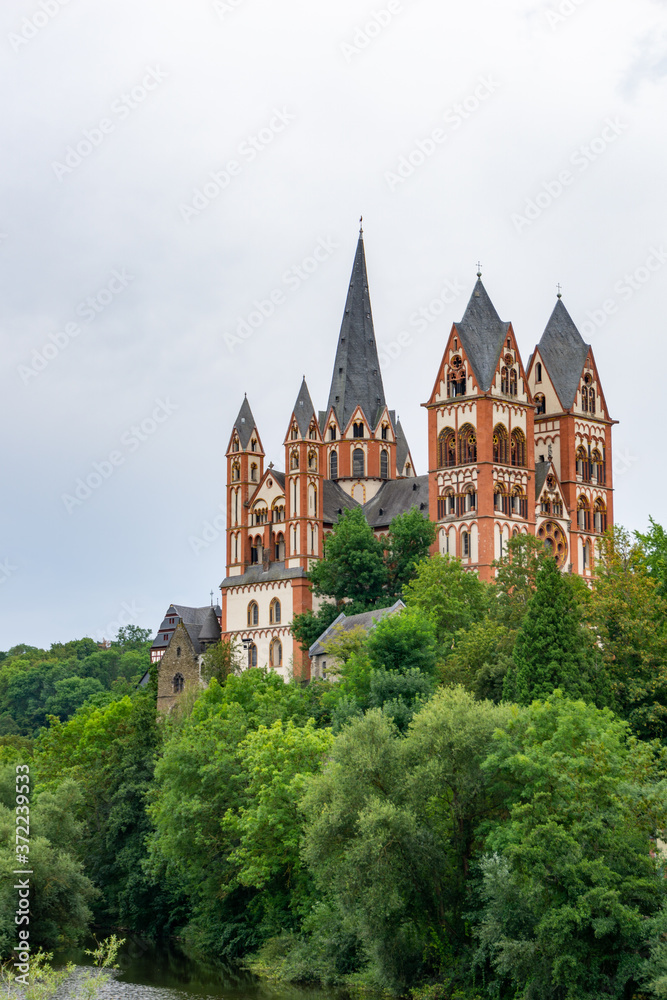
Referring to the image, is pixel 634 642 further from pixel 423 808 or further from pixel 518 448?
pixel 518 448

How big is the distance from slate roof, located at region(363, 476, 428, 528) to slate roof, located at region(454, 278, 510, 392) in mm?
9514

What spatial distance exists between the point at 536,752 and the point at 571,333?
65604 millimetres

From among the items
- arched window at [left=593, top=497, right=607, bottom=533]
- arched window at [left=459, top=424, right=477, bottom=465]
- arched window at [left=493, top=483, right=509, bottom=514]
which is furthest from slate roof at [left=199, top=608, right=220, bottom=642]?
arched window at [left=593, top=497, right=607, bottom=533]

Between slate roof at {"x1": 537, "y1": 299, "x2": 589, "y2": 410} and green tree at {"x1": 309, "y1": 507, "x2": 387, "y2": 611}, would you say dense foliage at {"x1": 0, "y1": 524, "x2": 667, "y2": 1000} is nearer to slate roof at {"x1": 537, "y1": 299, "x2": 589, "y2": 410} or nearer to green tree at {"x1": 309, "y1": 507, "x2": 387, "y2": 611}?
green tree at {"x1": 309, "y1": 507, "x2": 387, "y2": 611}

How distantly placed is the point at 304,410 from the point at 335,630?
20291 mm

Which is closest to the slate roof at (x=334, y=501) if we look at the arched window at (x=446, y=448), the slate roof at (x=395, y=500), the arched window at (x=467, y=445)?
the slate roof at (x=395, y=500)

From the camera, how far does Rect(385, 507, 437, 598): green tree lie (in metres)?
93.8

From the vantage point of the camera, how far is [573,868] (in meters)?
41.1

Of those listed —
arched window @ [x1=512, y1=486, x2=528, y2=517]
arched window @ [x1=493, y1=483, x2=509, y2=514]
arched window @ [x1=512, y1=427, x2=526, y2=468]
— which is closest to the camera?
arched window @ [x1=493, y1=483, x2=509, y2=514]

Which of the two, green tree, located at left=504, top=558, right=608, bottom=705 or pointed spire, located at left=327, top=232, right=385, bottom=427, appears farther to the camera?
pointed spire, located at left=327, top=232, right=385, bottom=427

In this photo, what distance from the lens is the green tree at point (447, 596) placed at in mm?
76375

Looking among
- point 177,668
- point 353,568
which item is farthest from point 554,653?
point 177,668

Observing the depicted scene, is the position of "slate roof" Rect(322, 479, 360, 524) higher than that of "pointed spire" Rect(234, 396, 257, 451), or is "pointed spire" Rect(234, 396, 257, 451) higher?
"pointed spire" Rect(234, 396, 257, 451)

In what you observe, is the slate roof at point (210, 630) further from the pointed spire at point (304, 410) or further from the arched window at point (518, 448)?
the arched window at point (518, 448)
